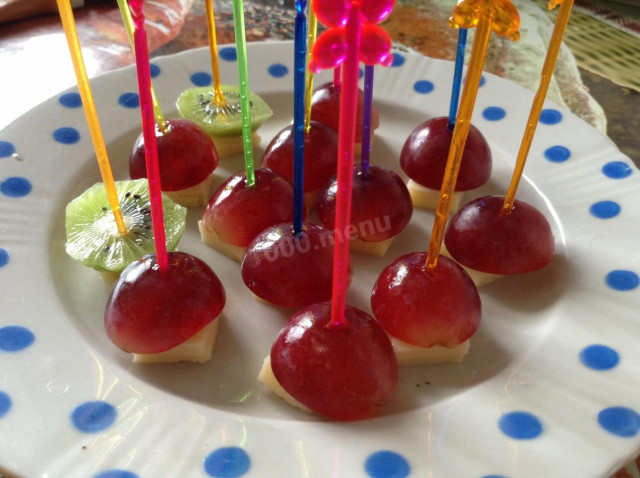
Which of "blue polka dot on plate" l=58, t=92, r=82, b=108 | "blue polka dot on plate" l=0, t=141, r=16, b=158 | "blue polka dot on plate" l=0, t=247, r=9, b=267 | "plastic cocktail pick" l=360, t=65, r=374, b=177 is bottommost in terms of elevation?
"blue polka dot on plate" l=0, t=247, r=9, b=267

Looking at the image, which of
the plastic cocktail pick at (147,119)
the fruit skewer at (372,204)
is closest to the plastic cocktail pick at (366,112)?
the fruit skewer at (372,204)

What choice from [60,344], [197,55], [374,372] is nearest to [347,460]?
[374,372]

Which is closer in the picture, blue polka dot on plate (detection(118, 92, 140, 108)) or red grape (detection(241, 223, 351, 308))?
red grape (detection(241, 223, 351, 308))

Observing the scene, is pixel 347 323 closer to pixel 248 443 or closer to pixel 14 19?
pixel 248 443

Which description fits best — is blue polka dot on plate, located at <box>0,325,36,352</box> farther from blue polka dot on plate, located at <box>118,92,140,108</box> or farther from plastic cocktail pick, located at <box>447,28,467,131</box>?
plastic cocktail pick, located at <box>447,28,467,131</box>

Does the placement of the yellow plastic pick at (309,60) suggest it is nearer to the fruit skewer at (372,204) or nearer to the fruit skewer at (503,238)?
the fruit skewer at (372,204)

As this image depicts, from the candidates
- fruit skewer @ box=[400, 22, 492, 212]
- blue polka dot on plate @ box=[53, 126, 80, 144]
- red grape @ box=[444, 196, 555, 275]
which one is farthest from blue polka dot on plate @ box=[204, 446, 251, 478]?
blue polka dot on plate @ box=[53, 126, 80, 144]
